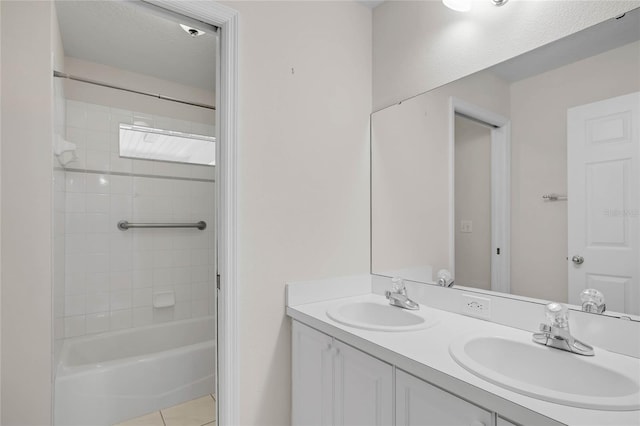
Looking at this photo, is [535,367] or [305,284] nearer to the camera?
[535,367]

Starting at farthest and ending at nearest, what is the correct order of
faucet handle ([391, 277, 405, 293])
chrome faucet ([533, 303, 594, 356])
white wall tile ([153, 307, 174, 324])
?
white wall tile ([153, 307, 174, 324]), faucet handle ([391, 277, 405, 293]), chrome faucet ([533, 303, 594, 356])

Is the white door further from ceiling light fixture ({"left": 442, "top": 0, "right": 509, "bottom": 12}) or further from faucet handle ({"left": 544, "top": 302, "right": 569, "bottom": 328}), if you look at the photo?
ceiling light fixture ({"left": 442, "top": 0, "right": 509, "bottom": 12})

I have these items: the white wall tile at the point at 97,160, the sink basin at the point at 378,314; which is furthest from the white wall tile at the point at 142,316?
the sink basin at the point at 378,314

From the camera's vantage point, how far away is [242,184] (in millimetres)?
1497

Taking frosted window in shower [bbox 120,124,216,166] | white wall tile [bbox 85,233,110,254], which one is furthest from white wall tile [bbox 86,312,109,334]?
frosted window in shower [bbox 120,124,216,166]

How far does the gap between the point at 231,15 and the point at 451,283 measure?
1587mm

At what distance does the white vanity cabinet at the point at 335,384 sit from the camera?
113cm

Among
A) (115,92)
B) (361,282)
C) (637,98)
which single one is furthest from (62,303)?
(637,98)

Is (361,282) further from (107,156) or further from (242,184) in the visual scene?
(107,156)

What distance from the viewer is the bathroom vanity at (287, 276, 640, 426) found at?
0.76 metres

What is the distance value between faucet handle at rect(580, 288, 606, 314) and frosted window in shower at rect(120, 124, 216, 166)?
2.70 m

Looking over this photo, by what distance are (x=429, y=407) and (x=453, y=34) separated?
157cm

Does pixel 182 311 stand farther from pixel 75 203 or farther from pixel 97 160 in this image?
pixel 97 160

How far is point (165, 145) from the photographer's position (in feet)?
8.95
